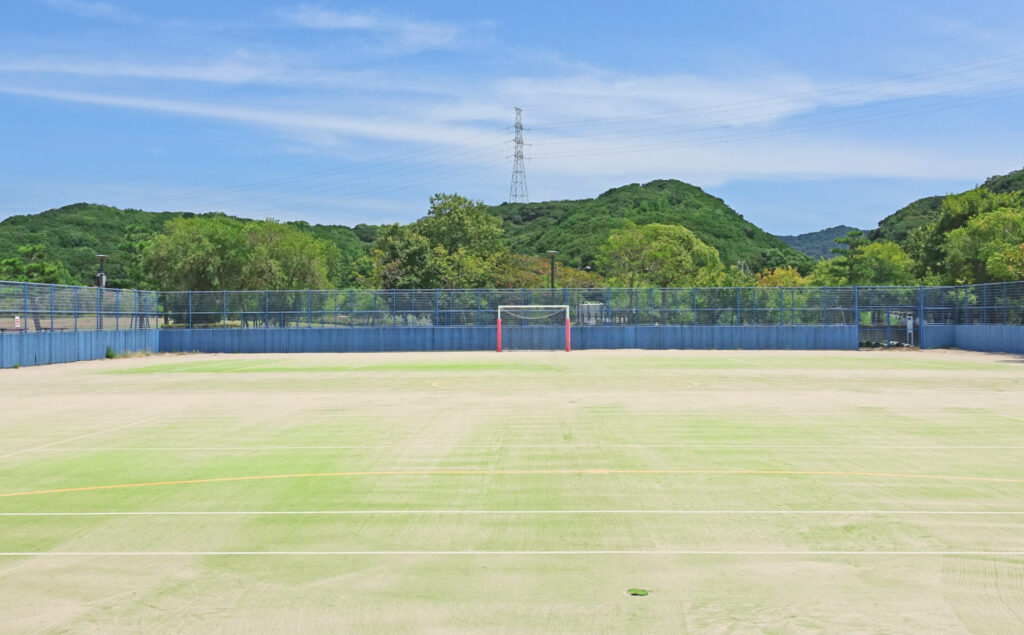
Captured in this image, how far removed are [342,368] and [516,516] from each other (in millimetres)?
27564

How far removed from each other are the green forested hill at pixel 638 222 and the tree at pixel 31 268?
55.5m

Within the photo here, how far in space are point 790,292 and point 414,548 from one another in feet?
157

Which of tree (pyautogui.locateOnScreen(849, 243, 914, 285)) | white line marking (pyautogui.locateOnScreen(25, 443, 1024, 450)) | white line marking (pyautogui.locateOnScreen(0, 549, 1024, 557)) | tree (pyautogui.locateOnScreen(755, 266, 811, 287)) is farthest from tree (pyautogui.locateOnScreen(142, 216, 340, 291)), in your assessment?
white line marking (pyautogui.locateOnScreen(0, 549, 1024, 557))

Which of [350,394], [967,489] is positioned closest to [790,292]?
[350,394]

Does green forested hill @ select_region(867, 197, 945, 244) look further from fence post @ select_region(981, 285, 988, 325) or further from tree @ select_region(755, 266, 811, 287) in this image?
fence post @ select_region(981, 285, 988, 325)

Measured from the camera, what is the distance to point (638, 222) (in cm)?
12744

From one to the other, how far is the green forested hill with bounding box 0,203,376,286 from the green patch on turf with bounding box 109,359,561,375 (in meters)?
70.3

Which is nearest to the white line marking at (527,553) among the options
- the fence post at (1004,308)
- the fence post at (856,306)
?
the fence post at (1004,308)

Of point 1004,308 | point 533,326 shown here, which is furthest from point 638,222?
point 1004,308

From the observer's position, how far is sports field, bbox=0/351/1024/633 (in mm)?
6410

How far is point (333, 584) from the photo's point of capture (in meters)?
7.00

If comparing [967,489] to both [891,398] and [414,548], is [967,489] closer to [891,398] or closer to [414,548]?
[414,548]

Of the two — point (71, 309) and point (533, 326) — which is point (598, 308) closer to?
point (533, 326)

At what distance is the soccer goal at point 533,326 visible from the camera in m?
52.1
